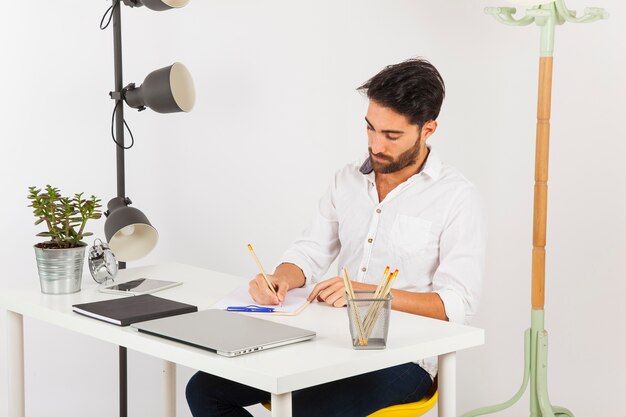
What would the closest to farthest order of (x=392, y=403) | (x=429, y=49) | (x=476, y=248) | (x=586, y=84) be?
(x=392, y=403) < (x=476, y=248) < (x=586, y=84) < (x=429, y=49)

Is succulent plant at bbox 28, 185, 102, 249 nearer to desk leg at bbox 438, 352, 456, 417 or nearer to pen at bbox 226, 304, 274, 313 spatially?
pen at bbox 226, 304, 274, 313

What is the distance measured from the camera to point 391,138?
251cm

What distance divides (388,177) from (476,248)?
383mm

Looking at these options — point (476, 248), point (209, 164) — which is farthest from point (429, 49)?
point (476, 248)

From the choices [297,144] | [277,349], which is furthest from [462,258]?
[297,144]

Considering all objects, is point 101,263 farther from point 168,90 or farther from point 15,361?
point 168,90

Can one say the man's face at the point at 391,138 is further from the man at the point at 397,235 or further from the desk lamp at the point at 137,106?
the desk lamp at the point at 137,106

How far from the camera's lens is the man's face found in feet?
8.22

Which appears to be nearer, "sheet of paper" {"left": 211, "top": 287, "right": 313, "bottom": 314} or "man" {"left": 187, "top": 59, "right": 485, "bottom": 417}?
"sheet of paper" {"left": 211, "top": 287, "right": 313, "bottom": 314}

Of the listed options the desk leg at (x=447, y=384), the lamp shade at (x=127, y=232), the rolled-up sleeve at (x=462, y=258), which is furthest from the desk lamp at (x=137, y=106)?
the desk leg at (x=447, y=384)

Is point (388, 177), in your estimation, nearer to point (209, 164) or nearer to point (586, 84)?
point (586, 84)

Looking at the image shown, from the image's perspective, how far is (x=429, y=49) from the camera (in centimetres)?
352

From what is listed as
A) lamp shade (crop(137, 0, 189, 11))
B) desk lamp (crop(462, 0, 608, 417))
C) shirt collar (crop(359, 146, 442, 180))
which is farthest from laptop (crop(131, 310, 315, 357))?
desk lamp (crop(462, 0, 608, 417))

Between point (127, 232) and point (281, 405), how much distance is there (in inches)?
46.1
